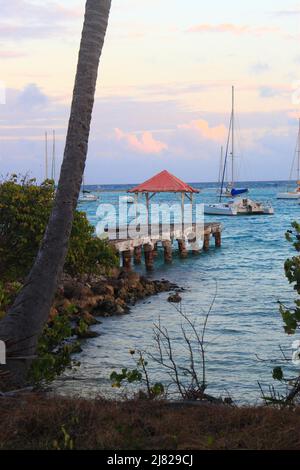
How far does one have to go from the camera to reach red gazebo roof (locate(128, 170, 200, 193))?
40.7 m

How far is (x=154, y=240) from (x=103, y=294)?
1207cm

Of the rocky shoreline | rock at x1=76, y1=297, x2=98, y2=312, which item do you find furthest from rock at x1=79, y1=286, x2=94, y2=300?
rock at x1=76, y1=297, x2=98, y2=312

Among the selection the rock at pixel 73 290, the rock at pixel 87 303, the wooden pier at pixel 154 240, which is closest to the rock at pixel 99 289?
the rock at pixel 73 290

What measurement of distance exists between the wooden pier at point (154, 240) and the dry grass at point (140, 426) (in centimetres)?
2418

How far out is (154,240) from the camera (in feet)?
124

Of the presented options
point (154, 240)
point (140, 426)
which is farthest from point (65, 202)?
point (154, 240)

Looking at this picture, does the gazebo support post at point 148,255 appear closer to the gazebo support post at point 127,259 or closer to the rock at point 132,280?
the gazebo support post at point 127,259

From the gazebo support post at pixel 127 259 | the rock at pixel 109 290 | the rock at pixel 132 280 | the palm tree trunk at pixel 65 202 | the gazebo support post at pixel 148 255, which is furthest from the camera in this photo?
the gazebo support post at pixel 148 255

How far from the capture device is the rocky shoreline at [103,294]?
22.7 meters

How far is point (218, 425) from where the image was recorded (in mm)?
6879

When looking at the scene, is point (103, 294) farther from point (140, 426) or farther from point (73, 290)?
point (140, 426)

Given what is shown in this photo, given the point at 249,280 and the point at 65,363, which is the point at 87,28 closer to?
the point at 65,363

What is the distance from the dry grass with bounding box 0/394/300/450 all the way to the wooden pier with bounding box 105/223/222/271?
24.2m

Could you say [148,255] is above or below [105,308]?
above
